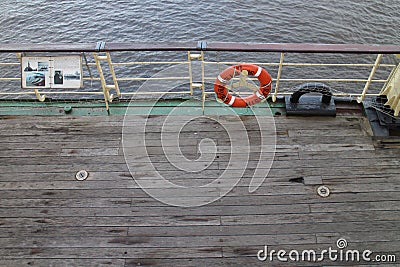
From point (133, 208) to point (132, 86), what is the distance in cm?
716

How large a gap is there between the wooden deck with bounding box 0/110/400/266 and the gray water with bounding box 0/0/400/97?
757cm

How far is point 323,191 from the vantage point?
12.1 feet

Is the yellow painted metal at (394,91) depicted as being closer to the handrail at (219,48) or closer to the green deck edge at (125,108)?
the handrail at (219,48)

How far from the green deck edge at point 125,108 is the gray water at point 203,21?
22.3 feet

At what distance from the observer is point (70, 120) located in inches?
176

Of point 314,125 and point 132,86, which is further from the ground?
point 132,86

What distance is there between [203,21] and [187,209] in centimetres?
986

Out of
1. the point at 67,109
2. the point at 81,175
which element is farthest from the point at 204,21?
the point at 81,175

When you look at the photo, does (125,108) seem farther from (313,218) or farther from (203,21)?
(203,21)

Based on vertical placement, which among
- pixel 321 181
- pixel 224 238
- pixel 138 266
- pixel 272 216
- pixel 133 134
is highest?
pixel 133 134

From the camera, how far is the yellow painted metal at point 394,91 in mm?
4132

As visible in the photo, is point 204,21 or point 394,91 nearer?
point 394,91

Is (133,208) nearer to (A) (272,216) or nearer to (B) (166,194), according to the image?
(B) (166,194)

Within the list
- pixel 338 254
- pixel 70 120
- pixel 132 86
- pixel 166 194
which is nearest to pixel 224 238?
pixel 166 194
